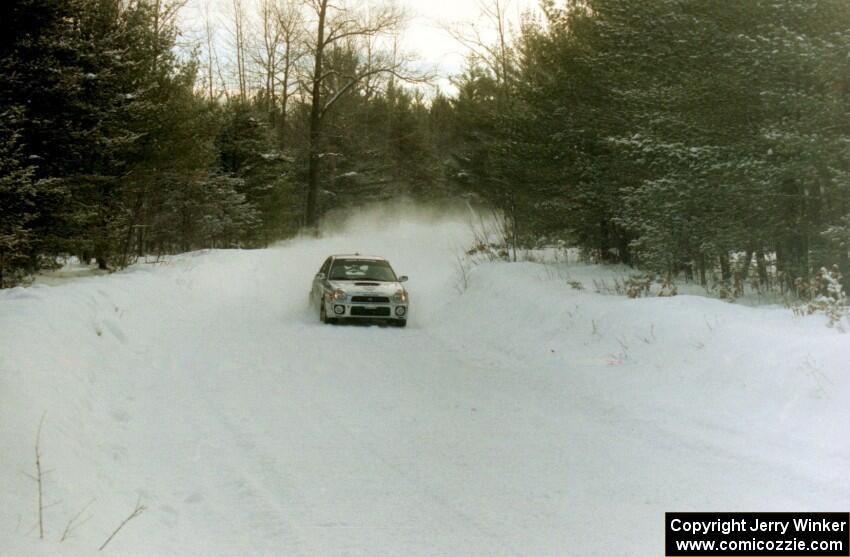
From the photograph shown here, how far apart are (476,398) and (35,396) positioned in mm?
4681

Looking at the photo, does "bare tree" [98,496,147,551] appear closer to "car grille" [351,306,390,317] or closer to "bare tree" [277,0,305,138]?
"car grille" [351,306,390,317]

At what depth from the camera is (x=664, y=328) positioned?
9570 millimetres

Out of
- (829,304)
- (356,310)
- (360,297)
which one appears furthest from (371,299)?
(829,304)

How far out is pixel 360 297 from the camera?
14531 millimetres

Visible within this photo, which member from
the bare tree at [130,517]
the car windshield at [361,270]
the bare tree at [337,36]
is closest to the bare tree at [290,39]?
the bare tree at [337,36]

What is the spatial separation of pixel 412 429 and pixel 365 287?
8313 mm

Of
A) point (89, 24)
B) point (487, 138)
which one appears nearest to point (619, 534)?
point (89, 24)

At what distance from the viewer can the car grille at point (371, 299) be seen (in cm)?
1452

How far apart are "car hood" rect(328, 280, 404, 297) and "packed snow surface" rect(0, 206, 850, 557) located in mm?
2004

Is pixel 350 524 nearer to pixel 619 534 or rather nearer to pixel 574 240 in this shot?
pixel 619 534

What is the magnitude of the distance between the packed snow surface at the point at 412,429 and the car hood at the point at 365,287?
2.00 metres

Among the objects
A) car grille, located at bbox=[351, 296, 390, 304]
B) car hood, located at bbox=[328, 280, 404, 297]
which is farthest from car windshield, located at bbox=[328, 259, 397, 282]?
car grille, located at bbox=[351, 296, 390, 304]

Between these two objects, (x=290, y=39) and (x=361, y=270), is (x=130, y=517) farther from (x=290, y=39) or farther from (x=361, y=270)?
(x=290, y=39)

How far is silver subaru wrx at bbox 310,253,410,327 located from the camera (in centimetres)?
1450
